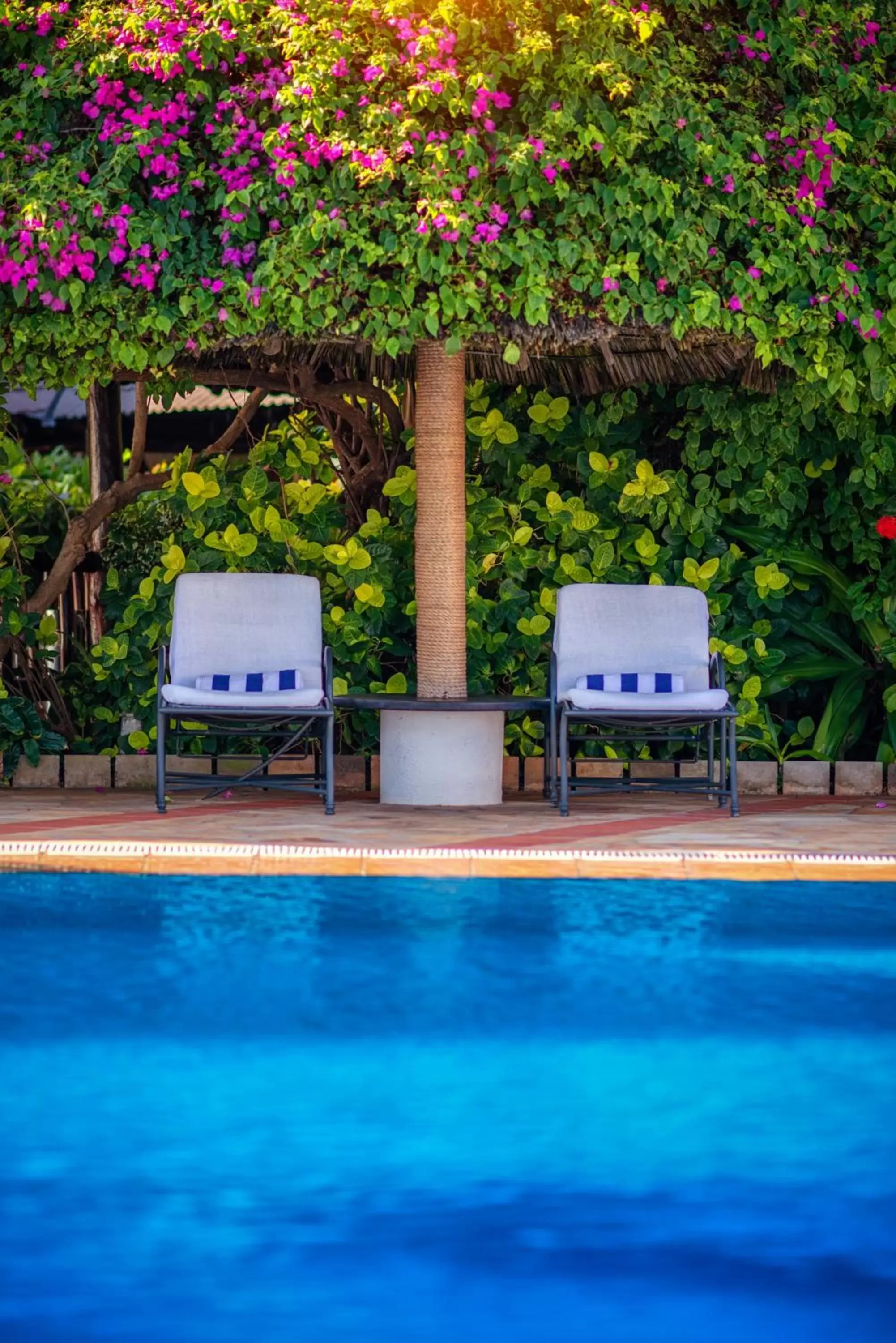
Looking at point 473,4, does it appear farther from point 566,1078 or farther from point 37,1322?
point 37,1322

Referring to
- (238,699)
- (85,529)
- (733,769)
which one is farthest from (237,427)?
(733,769)

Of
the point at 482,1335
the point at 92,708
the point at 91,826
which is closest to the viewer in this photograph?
the point at 482,1335

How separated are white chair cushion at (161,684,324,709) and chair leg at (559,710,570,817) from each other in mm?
1092

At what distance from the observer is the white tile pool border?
6.48 meters

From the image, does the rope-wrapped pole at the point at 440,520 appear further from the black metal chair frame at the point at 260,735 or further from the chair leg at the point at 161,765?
the chair leg at the point at 161,765

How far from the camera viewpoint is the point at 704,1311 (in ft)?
10.3

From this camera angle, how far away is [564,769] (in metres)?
8.02

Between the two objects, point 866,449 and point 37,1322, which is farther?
point 866,449

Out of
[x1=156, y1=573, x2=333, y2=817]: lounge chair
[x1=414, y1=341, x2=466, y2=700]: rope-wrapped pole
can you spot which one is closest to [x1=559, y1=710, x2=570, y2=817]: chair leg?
[x1=414, y1=341, x2=466, y2=700]: rope-wrapped pole

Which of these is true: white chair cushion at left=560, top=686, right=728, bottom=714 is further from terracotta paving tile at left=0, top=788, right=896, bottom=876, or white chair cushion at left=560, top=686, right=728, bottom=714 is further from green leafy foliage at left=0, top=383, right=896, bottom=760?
green leafy foliage at left=0, top=383, right=896, bottom=760

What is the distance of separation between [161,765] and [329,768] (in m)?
0.75

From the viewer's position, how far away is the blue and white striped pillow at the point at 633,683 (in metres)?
8.65

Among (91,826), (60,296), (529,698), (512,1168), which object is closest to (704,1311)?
(512,1168)

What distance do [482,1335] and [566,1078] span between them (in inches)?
56.8
